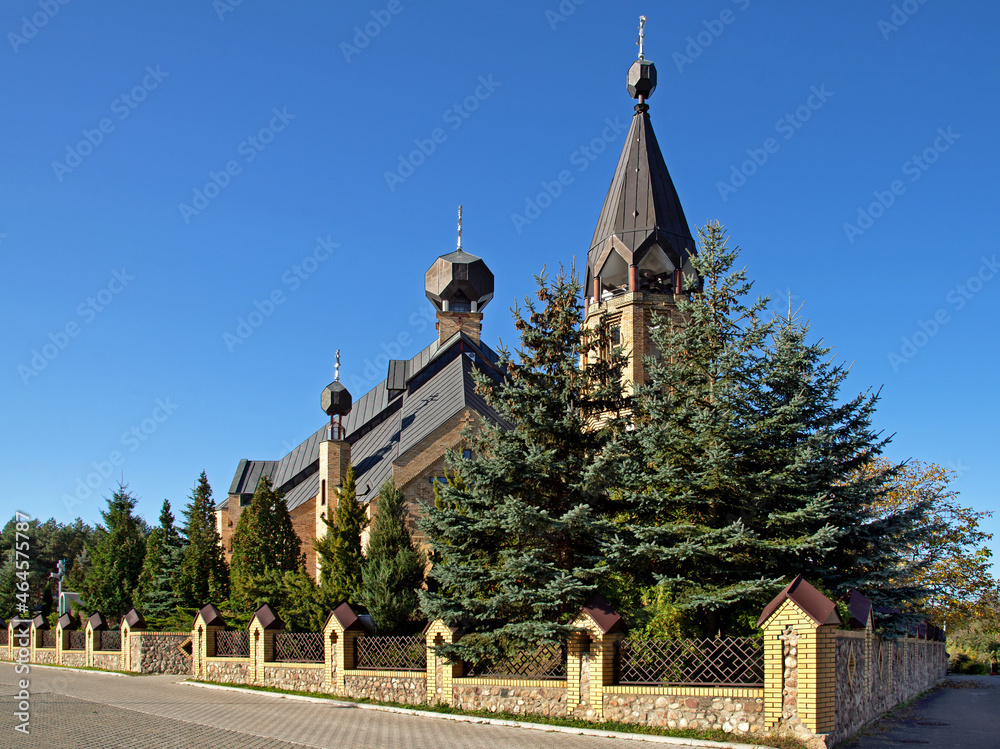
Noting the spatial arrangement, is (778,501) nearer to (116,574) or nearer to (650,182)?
(650,182)

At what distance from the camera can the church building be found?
25328mm

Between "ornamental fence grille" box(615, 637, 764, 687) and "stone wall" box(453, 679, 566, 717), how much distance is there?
1083 mm

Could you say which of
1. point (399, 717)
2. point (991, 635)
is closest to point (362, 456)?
point (399, 717)

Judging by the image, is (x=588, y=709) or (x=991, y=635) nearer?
(x=588, y=709)

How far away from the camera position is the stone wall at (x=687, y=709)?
11008 millimetres

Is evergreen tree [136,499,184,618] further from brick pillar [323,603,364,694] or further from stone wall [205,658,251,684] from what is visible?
brick pillar [323,603,364,694]

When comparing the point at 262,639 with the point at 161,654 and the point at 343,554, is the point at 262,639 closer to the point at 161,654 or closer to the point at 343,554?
the point at 343,554

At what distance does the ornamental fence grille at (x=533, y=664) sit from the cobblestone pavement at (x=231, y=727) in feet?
3.48

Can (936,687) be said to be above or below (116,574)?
below

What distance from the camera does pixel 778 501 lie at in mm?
14328

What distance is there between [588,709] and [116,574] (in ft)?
75.5

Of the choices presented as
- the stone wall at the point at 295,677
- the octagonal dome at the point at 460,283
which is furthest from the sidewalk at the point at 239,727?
the octagonal dome at the point at 460,283

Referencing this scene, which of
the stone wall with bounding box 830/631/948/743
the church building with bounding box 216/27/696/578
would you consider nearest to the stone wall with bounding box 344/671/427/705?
the church building with bounding box 216/27/696/578

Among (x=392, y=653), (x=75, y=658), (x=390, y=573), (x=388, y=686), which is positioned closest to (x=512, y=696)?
(x=388, y=686)
